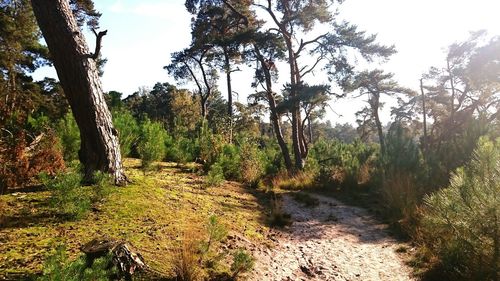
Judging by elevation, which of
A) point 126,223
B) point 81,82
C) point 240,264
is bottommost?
point 240,264

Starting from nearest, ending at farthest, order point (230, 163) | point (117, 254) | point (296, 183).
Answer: point (117, 254) → point (230, 163) → point (296, 183)

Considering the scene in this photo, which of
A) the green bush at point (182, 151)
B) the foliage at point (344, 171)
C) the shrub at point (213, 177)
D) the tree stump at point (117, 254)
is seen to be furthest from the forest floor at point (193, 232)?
the foliage at point (344, 171)

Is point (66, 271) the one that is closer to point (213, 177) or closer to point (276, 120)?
point (213, 177)

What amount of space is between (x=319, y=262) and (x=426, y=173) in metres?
5.48

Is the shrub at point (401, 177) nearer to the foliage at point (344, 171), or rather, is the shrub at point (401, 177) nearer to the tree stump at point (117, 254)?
the foliage at point (344, 171)

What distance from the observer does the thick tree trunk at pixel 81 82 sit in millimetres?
4715

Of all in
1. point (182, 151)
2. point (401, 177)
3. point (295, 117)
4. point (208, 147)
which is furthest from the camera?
point (295, 117)

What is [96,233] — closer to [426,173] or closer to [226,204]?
[226,204]

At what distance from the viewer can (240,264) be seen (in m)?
3.84

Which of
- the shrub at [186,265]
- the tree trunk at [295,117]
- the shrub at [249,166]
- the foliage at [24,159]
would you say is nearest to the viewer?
the shrub at [186,265]

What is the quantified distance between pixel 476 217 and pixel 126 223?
4.03 m

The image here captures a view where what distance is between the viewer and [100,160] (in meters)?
4.98

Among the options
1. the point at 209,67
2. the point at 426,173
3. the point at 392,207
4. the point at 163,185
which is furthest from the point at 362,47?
the point at 209,67

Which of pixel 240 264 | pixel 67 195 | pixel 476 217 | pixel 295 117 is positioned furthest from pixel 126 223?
pixel 295 117
